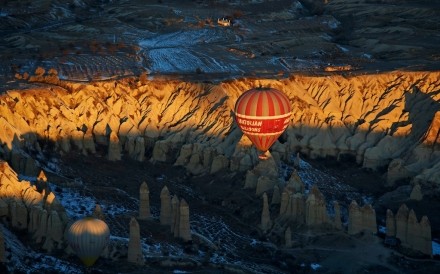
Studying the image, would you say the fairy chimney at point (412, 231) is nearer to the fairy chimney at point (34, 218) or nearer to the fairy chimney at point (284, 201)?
the fairy chimney at point (284, 201)

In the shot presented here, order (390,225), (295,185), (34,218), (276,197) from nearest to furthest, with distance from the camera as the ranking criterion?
1. (34,218)
2. (390,225)
3. (295,185)
4. (276,197)

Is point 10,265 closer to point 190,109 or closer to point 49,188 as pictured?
point 49,188

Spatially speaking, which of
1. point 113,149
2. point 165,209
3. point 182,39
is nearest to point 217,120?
point 113,149

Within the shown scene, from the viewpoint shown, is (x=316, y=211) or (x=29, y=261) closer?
(x=29, y=261)

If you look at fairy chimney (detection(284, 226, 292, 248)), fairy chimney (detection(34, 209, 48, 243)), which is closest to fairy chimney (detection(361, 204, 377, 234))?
fairy chimney (detection(284, 226, 292, 248))

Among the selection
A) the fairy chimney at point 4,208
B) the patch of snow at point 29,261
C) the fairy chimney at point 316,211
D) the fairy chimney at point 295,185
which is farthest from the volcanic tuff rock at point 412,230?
the fairy chimney at point 4,208

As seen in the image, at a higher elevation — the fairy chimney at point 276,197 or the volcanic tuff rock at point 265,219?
the fairy chimney at point 276,197

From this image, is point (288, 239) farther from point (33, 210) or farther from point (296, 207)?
point (33, 210)
